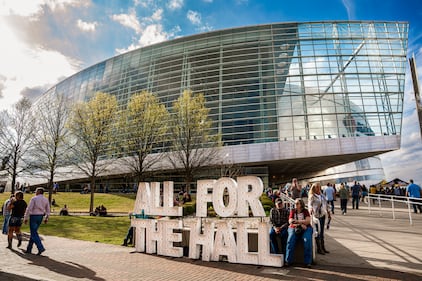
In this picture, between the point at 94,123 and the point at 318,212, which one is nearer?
the point at 318,212

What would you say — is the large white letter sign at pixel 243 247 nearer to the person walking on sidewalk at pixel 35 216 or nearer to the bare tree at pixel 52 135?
the person walking on sidewalk at pixel 35 216

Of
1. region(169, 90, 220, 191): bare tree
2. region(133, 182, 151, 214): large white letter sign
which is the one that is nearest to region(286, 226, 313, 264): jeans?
region(133, 182, 151, 214): large white letter sign

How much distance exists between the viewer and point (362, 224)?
11.3m

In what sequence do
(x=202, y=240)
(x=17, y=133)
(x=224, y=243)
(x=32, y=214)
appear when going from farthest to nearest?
(x=17, y=133) → (x=32, y=214) → (x=202, y=240) → (x=224, y=243)

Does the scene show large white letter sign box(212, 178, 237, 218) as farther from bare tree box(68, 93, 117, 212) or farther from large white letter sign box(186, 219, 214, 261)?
bare tree box(68, 93, 117, 212)

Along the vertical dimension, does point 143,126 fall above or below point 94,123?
above

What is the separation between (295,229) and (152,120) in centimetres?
2093

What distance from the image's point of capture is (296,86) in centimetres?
3531

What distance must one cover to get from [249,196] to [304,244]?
1.72 m

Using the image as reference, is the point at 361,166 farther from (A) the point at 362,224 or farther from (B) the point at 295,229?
(B) the point at 295,229

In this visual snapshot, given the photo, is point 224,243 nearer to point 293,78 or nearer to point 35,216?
point 35,216

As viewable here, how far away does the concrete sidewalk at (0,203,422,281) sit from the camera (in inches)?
212

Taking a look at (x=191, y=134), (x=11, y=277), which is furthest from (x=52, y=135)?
(x=11, y=277)

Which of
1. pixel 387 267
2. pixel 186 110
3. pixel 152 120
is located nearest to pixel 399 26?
pixel 186 110
